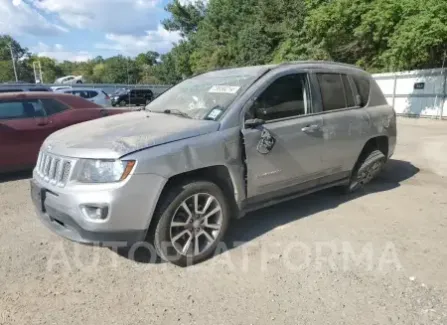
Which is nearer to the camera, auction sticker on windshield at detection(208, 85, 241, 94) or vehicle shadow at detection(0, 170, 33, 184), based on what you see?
auction sticker on windshield at detection(208, 85, 241, 94)

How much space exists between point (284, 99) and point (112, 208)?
2.19m

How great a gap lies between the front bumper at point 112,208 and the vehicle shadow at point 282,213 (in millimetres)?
586

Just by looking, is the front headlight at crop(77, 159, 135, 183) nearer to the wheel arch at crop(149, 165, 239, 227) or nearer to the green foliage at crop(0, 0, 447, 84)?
the wheel arch at crop(149, 165, 239, 227)

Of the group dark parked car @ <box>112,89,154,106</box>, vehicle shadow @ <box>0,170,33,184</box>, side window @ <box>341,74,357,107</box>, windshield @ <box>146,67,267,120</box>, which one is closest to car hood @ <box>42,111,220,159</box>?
windshield @ <box>146,67,267,120</box>

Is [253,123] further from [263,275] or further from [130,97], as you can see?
[130,97]

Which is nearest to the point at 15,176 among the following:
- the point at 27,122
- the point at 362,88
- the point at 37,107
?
the point at 27,122

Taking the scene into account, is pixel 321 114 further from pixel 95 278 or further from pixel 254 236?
pixel 95 278

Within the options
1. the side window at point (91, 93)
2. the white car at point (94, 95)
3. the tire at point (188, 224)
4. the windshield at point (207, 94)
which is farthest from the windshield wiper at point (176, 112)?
the side window at point (91, 93)

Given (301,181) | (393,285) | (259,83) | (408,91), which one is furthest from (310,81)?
(408,91)

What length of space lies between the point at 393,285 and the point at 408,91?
1733 centimetres

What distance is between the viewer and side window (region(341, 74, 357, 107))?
5.00 meters

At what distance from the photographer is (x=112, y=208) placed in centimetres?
305

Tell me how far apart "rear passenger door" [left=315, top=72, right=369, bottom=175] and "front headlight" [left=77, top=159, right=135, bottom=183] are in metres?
2.45

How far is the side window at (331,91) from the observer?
4637 millimetres
